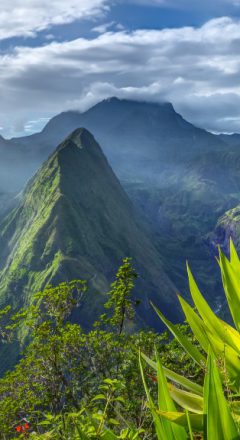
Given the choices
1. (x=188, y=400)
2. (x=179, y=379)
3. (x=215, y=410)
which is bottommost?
(x=188, y=400)

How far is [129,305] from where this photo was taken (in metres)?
22.8

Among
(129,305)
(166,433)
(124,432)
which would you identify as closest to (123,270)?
(129,305)

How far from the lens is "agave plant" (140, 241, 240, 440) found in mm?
2285

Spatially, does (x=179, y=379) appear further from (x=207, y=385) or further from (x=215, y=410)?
(x=207, y=385)

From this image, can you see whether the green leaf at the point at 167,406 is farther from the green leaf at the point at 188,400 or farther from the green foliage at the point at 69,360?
the green foliage at the point at 69,360

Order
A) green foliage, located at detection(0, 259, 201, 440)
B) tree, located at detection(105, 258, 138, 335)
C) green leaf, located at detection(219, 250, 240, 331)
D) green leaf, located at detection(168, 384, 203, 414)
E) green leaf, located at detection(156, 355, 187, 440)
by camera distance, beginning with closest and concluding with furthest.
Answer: green leaf, located at detection(156, 355, 187, 440), green leaf, located at detection(168, 384, 203, 414), green leaf, located at detection(219, 250, 240, 331), green foliage, located at detection(0, 259, 201, 440), tree, located at detection(105, 258, 138, 335)

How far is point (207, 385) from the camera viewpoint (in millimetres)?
2215

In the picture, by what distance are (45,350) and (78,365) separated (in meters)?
3.36

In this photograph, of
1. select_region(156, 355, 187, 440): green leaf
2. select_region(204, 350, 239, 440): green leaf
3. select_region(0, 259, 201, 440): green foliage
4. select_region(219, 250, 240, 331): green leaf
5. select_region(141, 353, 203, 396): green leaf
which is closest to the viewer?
select_region(204, 350, 239, 440): green leaf

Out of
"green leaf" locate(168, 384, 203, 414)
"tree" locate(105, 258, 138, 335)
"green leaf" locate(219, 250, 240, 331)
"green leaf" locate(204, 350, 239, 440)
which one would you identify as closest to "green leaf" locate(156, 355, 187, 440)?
"green leaf" locate(204, 350, 239, 440)

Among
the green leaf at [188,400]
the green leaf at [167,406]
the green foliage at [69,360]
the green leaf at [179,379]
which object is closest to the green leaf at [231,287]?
the green leaf at [179,379]

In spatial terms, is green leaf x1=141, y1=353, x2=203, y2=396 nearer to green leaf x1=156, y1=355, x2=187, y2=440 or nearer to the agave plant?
the agave plant

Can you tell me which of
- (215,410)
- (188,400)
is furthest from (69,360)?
→ (215,410)

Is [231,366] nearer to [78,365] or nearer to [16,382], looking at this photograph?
[78,365]
